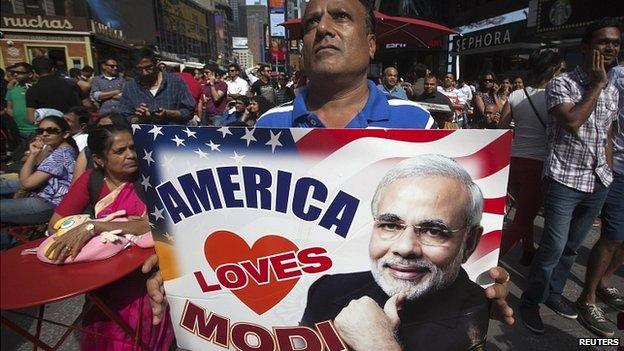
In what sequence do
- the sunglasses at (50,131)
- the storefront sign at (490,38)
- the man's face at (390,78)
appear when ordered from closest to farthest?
1. the sunglasses at (50,131)
2. the man's face at (390,78)
3. the storefront sign at (490,38)

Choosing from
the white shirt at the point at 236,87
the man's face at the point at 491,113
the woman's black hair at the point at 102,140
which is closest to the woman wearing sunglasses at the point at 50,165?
the woman's black hair at the point at 102,140

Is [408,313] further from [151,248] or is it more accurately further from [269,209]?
[151,248]

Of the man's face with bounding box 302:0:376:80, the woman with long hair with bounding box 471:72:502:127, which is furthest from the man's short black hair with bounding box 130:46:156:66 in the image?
the woman with long hair with bounding box 471:72:502:127

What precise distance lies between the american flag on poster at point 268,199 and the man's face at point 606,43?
1746mm

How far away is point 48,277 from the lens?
4.57ft

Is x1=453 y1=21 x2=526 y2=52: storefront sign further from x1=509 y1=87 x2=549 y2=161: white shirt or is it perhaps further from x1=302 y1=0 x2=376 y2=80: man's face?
x1=302 y1=0 x2=376 y2=80: man's face

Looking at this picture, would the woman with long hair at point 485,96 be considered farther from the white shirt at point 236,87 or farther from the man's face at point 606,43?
the white shirt at point 236,87

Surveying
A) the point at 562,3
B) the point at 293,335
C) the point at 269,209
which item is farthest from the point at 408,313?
the point at 562,3

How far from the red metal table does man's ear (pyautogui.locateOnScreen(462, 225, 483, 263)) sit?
1216 mm

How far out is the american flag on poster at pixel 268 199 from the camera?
3.81 ft

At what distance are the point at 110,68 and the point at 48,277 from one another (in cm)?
577

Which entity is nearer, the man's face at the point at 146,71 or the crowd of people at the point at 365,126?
the crowd of people at the point at 365,126

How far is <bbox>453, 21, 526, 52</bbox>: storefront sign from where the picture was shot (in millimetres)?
14484

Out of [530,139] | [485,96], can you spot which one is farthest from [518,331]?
[485,96]
